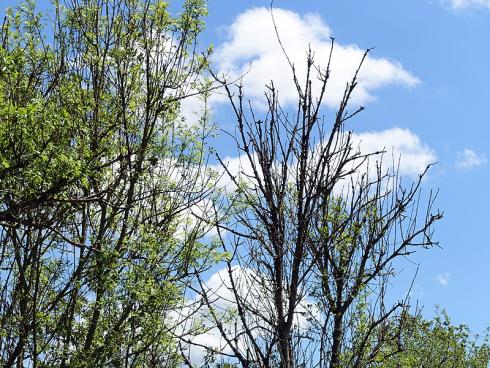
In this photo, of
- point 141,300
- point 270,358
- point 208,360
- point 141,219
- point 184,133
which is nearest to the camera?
point 270,358

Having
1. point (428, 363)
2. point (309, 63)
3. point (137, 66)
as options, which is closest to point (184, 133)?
point (137, 66)

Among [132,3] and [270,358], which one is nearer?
[270,358]

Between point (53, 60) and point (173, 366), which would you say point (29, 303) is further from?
point (53, 60)

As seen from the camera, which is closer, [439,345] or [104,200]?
[104,200]

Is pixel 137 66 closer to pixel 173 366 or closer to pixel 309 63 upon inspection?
Result: pixel 173 366

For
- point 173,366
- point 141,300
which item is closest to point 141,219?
point 141,300

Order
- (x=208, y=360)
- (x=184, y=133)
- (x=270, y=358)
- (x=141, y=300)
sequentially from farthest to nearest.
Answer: (x=184, y=133) → (x=141, y=300) → (x=208, y=360) → (x=270, y=358)

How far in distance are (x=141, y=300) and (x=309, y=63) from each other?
5.98 meters

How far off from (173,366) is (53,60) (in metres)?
6.18

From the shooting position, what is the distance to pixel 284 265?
6.79m

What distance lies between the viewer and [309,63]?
7.03 m

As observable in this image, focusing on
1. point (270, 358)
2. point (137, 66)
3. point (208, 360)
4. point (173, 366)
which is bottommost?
point (270, 358)

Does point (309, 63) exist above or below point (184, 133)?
below

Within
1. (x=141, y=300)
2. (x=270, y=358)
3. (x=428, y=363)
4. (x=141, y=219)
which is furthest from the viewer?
(x=428, y=363)
